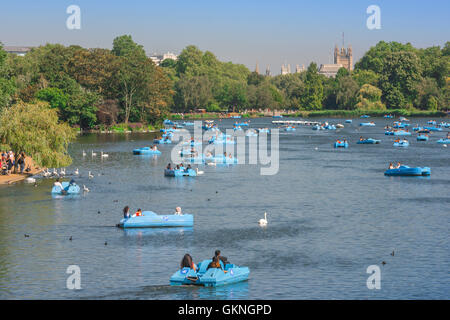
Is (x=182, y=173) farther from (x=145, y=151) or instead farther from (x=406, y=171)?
(x=145, y=151)

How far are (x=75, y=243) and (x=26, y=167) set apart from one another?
121ft

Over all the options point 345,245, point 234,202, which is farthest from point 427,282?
point 234,202

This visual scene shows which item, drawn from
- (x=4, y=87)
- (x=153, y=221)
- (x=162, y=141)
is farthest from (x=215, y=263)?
(x=162, y=141)

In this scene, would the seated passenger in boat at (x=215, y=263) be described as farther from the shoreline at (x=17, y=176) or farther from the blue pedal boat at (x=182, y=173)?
the blue pedal boat at (x=182, y=173)

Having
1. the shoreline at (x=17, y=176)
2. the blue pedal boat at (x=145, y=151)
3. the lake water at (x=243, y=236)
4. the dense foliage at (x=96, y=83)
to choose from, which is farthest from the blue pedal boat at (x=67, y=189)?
the dense foliage at (x=96, y=83)

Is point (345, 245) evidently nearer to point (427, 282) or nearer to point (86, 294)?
point (427, 282)

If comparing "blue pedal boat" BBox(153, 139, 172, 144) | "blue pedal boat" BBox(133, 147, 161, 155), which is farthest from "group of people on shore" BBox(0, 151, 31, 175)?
"blue pedal boat" BBox(153, 139, 172, 144)

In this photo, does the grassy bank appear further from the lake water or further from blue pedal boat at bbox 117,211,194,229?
blue pedal boat at bbox 117,211,194,229

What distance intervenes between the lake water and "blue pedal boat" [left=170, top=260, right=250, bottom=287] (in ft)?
1.42

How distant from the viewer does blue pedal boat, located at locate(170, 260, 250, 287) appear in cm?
3597

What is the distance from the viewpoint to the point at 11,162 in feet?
249

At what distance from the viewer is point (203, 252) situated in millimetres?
43375

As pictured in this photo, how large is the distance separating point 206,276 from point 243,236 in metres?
12.8

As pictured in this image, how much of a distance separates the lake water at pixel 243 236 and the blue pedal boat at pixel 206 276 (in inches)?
17.0
